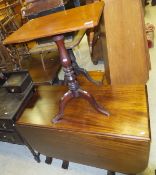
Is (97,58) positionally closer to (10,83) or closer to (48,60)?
(48,60)

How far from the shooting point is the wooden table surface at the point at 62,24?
92cm

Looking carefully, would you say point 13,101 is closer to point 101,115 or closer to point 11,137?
point 11,137

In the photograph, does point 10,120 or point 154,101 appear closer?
point 10,120

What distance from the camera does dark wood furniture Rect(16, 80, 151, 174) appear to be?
45.4 inches

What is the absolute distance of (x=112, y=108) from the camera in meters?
1.35

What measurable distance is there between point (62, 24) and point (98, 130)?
0.67m

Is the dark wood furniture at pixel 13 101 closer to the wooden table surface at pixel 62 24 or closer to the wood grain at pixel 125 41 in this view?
the wooden table surface at pixel 62 24

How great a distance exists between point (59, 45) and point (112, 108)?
1.91 ft

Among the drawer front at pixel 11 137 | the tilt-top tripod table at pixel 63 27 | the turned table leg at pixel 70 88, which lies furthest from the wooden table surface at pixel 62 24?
the drawer front at pixel 11 137

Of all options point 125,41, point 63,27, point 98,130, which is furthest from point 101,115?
point 125,41

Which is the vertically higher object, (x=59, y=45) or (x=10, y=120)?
(x=59, y=45)

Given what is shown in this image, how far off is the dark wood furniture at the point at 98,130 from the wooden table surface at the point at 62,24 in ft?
2.11

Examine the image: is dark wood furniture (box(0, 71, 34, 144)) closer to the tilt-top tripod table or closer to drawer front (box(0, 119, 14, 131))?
drawer front (box(0, 119, 14, 131))

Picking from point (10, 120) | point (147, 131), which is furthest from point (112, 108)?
point (10, 120)
